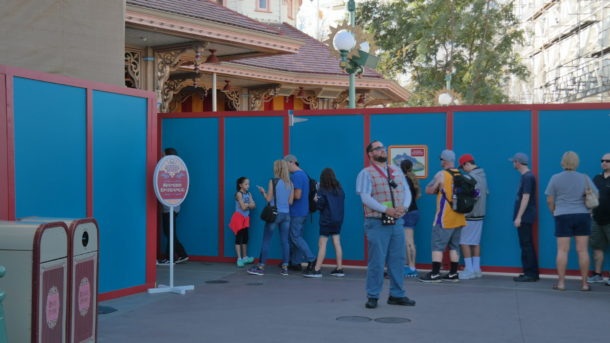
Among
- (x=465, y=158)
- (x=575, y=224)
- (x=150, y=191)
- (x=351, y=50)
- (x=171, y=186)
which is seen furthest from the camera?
(x=351, y=50)

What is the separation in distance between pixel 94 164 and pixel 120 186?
534 mm

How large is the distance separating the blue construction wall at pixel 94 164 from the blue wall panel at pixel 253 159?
2.93 meters

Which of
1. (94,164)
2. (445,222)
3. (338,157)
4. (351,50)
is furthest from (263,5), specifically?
(94,164)

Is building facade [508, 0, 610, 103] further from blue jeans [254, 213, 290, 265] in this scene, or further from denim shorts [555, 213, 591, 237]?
blue jeans [254, 213, 290, 265]

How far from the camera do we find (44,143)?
758 centimetres

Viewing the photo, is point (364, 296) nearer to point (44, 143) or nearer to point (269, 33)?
point (44, 143)

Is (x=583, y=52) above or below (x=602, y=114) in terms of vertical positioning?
above

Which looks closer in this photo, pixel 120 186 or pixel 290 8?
pixel 120 186

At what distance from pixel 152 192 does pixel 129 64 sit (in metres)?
5.36

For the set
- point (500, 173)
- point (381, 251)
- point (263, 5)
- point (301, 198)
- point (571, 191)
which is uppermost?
point (263, 5)

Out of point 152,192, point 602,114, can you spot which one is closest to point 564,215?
point 602,114

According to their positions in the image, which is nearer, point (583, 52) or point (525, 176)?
point (525, 176)

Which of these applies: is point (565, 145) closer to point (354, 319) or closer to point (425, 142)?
point (425, 142)

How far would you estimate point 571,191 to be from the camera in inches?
363
